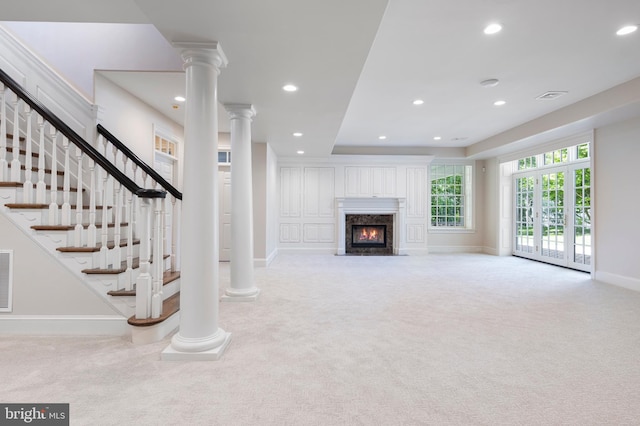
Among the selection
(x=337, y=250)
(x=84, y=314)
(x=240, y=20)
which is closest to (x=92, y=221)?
(x=84, y=314)

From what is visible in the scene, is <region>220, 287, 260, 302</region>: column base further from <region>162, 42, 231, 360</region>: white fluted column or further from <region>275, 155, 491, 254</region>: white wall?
<region>275, 155, 491, 254</region>: white wall

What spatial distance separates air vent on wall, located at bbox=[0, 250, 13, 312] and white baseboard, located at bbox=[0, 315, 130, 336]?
0.33 ft

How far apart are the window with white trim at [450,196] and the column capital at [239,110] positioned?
6.14m

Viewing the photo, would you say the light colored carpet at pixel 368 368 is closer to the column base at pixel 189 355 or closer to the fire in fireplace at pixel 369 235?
the column base at pixel 189 355

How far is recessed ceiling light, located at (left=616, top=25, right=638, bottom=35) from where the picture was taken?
2.79m

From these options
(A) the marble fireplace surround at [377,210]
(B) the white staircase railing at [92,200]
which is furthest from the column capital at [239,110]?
(A) the marble fireplace surround at [377,210]

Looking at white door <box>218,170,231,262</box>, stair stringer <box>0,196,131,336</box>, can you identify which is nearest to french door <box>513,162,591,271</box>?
white door <box>218,170,231,262</box>

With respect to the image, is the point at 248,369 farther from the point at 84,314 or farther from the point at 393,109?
the point at 393,109

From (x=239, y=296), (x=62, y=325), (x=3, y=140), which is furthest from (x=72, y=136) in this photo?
(x=239, y=296)

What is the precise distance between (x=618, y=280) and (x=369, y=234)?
15.6 ft

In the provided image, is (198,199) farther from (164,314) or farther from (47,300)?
(47,300)

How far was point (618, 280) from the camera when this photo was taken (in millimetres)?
4770

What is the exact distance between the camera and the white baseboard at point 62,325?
2.68 meters

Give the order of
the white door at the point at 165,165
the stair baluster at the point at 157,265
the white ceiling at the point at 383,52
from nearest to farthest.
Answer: the white ceiling at the point at 383,52
the stair baluster at the point at 157,265
the white door at the point at 165,165
